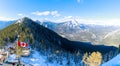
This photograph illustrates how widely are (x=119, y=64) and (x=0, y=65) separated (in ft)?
133

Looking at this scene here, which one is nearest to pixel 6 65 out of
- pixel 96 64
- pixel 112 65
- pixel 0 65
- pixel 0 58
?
pixel 0 65

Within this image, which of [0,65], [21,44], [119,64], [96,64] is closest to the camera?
[21,44]

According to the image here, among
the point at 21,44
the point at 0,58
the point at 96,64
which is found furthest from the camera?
the point at 96,64

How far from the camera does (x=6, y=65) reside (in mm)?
96250

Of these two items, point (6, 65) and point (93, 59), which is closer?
point (6, 65)

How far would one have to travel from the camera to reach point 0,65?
94875mm

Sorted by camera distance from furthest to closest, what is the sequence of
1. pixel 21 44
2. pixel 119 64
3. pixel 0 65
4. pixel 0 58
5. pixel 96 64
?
pixel 96 64 → pixel 0 58 → pixel 0 65 → pixel 119 64 → pixel 21 44

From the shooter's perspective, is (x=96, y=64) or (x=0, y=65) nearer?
(x=0, y=65)

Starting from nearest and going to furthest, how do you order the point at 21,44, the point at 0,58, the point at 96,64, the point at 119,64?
the point at 21,44 → the point at 119,64 → the point at 0,58 → the point at 96,64

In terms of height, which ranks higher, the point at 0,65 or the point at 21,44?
the point at 21,44

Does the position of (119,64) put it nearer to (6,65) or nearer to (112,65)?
(112,65)

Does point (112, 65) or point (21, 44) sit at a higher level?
point (21, 44)

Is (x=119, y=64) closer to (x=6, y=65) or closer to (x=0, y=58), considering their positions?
(x=6, y=65)

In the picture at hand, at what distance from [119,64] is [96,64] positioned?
1935 inches
